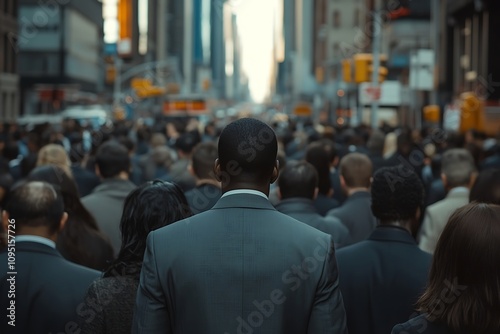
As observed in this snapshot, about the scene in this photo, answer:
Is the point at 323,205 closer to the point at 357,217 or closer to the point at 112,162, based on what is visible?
the point at 357,217

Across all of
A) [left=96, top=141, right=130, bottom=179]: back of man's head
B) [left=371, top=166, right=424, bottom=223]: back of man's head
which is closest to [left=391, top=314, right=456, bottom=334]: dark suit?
[left=371, top=166, right=424, bottom=223]: back of man's head

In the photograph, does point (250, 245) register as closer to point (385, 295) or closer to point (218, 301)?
point (218, 301)

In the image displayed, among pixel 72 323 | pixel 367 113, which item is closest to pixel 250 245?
pixel 72 323

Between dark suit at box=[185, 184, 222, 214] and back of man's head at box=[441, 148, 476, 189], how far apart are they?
209cm

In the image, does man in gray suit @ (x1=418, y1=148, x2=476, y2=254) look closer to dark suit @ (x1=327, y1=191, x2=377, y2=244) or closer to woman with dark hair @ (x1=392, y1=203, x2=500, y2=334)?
dark suit @ (x1=327, y1=191, x2=377, y2=244)

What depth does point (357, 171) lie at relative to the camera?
9234mm

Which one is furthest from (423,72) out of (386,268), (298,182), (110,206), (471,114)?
(386,268)

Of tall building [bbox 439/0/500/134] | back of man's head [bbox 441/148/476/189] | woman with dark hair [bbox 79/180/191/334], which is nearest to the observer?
woman with dark hair [bbox 79/180/191/334]

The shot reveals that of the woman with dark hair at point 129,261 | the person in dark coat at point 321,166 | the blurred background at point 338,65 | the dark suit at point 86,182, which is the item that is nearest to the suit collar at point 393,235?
the woman with dark hair at point 129,261

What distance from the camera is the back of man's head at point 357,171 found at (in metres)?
9.20

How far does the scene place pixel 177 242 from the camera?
4.24 metres

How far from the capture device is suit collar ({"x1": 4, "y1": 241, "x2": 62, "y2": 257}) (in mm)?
5616

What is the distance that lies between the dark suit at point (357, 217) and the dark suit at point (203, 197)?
106 centimetres

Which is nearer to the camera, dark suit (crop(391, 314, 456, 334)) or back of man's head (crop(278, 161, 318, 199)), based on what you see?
dark suit (crop(391, 314, 456, 334))
